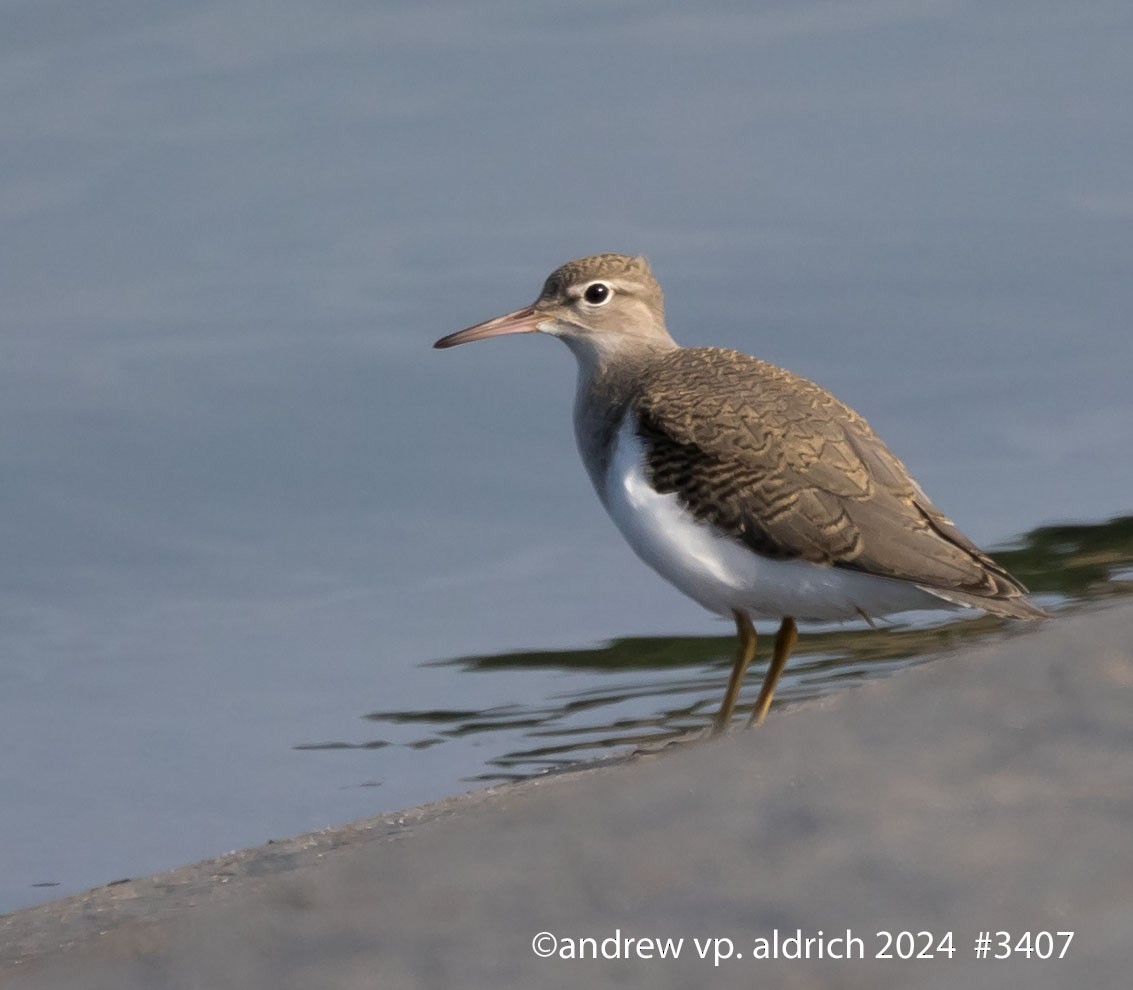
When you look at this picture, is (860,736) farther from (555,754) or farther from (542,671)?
(542,671)

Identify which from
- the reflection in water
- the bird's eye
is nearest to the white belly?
the reflection in water

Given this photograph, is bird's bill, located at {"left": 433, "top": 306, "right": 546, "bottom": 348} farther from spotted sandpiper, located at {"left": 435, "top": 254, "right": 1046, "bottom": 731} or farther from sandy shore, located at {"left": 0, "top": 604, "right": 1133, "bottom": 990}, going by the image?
sandy shore, located at {"left": 0, "top": 604, "right": 1133, "bottom": 990}

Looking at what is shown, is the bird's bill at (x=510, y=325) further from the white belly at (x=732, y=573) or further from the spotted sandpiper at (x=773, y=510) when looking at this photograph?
the white belly at (x=732, y=573)

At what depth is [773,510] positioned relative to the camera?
611 cm

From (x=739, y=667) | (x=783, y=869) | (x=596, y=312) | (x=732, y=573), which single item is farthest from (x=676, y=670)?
(x=783, y=869)

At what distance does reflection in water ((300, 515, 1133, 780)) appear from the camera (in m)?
7.34

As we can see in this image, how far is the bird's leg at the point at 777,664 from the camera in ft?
22.0

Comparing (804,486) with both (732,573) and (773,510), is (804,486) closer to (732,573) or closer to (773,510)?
(773,510)

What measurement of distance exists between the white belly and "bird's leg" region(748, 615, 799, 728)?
1.32ft

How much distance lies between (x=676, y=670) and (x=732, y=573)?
183 centimetres

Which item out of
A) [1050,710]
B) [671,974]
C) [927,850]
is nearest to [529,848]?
[671,974]

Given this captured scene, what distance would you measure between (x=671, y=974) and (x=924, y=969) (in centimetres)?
30

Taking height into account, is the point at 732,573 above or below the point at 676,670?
above

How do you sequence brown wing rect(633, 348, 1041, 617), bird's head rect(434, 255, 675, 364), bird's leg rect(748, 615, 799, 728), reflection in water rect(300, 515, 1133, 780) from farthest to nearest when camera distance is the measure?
bird's head rect(434, 255, 675, 364), reflection in water rect(300, 515, 1133, 780), bird's leg rect(748, 615, 799, 728), brown wing rect(633, 348, 1041, 617)
